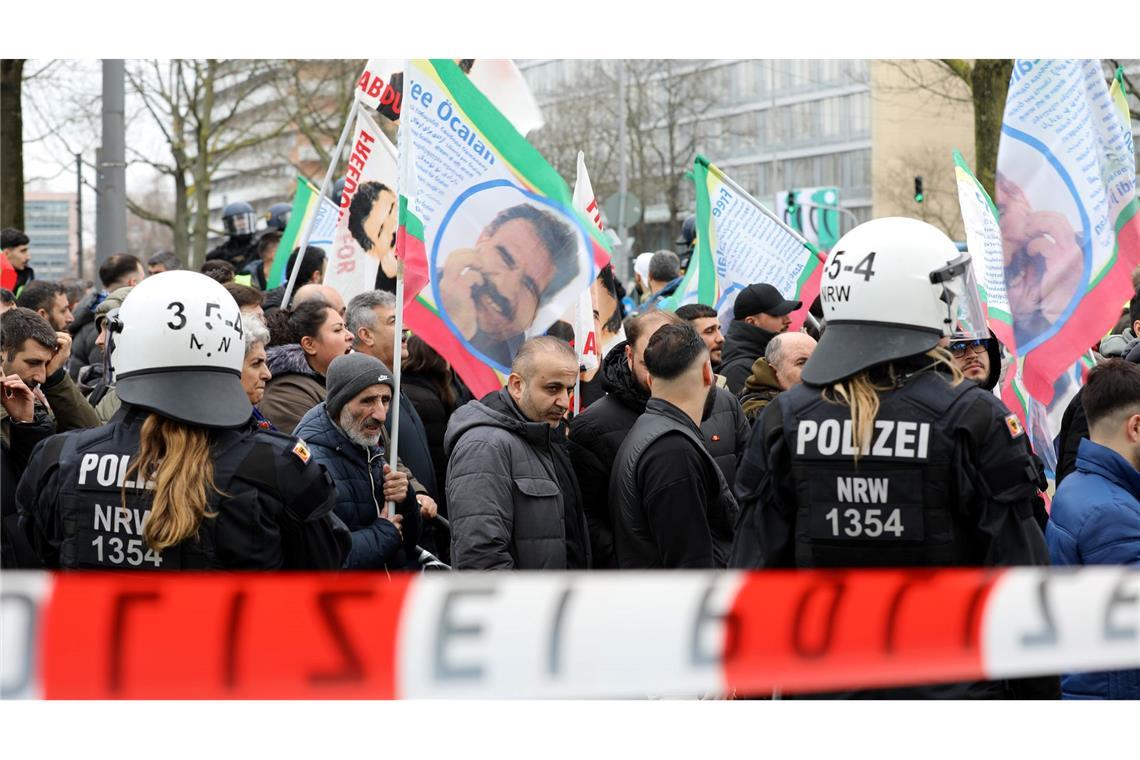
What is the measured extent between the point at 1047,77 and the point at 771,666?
4829mm

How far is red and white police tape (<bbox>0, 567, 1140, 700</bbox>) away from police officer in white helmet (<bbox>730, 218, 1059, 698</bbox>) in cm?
13

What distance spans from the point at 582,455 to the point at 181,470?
→ 229 centimetres

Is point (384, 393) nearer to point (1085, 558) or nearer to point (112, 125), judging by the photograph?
point (1085, 558)

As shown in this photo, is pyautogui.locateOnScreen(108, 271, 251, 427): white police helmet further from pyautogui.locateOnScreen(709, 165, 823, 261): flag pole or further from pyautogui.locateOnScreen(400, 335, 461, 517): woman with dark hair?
pyautogui.locateOnScreen(709, 165, 823, 261): flag pole

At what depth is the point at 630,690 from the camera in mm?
3430

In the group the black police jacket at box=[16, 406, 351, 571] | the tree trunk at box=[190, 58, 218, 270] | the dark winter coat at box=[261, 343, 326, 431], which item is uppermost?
the tree trunk at box=[190, 58, 218, 270]

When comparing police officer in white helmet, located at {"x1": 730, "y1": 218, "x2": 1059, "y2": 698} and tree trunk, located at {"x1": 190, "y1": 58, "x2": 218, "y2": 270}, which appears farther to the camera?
tree trunk, located at {"x1": 190, "y1": 58, "x2": 218, "y2": 270}

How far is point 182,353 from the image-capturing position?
3.98 meters

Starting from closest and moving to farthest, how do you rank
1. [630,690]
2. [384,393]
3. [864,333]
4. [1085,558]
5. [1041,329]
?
[630,690] → [864,333] → [1085,558] → [384,393] → [1041,329]

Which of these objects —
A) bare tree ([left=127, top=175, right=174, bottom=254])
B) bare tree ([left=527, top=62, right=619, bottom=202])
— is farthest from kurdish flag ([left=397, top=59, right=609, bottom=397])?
bare tree ([left=127, top=175, right=174, bottom=254])

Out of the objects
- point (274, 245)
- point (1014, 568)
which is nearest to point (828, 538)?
point (1014, 568)

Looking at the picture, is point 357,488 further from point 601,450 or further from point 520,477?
point 601,450

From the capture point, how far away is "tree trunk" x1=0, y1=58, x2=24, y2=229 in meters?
18.5

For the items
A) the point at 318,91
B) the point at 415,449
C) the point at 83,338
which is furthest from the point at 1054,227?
the point at 318,91
